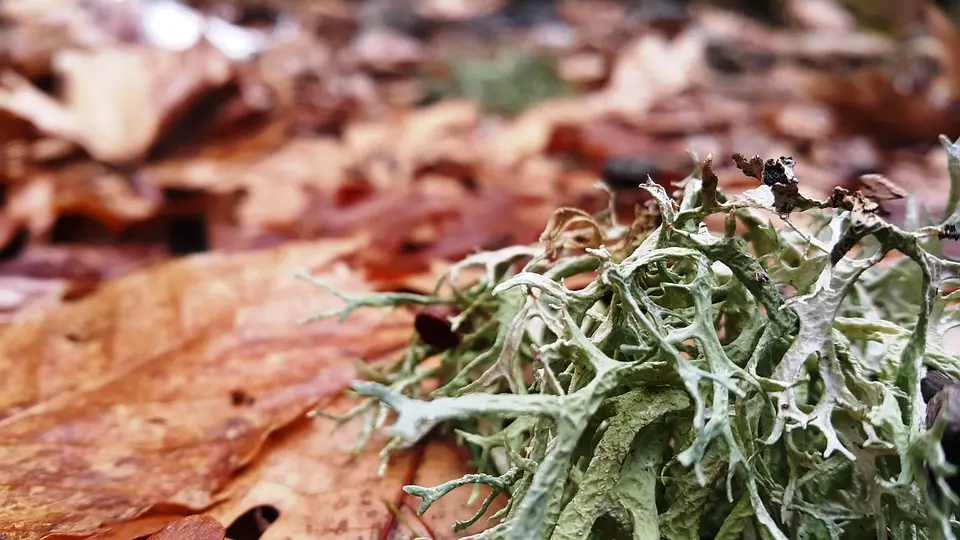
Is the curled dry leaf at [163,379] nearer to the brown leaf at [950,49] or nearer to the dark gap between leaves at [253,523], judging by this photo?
the dark gap between leaves at [253,523]

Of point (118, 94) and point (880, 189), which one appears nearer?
point (880, 189)

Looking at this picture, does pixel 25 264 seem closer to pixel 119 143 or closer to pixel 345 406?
pixel 119 143

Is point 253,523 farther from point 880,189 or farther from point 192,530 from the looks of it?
point 880,189

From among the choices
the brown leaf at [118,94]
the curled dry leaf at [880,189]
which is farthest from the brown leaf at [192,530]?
the brown leaf at [118,94]

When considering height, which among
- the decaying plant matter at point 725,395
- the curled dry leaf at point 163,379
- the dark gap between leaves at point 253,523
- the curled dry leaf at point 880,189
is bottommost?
the dark gap between leaves at point 253,523

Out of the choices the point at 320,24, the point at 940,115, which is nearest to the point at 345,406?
the point at 940,115

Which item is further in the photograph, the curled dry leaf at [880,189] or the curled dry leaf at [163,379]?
the curled dry leaf at [163,379]

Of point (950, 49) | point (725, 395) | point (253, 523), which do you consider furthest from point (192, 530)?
point (950, 49)
